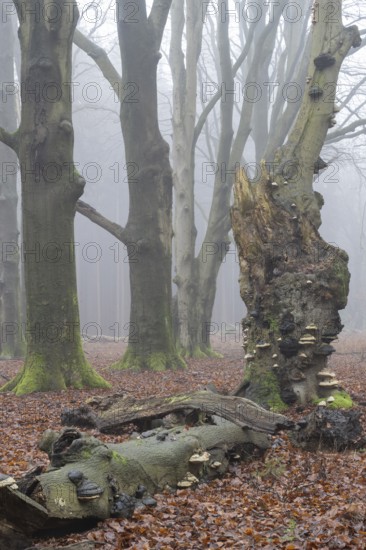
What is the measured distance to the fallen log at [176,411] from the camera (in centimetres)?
730

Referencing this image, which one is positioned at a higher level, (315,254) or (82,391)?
(315,254)

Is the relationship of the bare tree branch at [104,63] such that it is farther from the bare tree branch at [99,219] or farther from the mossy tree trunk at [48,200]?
the mossy tree trunk at [48,200]

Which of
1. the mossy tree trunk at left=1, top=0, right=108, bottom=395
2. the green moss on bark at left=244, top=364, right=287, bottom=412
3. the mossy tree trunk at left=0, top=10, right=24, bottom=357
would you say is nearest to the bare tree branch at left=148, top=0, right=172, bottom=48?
the mossy tree trunk at left=1, top=0, right=108, bottom=395

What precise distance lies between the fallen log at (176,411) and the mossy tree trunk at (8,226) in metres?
13.2

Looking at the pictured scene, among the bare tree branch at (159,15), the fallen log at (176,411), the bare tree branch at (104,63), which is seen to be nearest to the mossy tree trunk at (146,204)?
the bare tree branch at (159,15)

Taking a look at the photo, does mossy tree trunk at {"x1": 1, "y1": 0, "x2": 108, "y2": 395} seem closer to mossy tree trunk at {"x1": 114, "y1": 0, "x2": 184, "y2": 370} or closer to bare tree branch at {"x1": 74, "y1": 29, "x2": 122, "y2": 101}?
mossy tree trunk at {"x1": 114, "y1": 0, "x2": 184, "y2": 370}

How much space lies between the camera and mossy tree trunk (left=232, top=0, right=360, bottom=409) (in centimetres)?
928

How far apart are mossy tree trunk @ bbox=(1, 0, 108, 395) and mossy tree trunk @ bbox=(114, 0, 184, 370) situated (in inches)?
144

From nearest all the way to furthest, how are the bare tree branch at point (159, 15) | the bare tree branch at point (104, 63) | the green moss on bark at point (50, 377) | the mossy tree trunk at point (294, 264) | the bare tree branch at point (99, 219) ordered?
1. the mossy tree trunk at point (294, 264)
2. the green moss on bark at point (50, 377)
3. the bare tree branch at point (99, 219)
4. the bare tree branch at point (159, 15)
5. the bare tree branch at point (104, 63)

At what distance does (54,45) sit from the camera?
12.2 m

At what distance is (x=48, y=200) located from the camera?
1196 centimetres

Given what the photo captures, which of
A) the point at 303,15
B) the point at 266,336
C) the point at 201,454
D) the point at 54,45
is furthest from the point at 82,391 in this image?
the point at 303,15

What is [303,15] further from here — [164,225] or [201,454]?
[201,454]

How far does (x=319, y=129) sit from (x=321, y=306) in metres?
3.13
